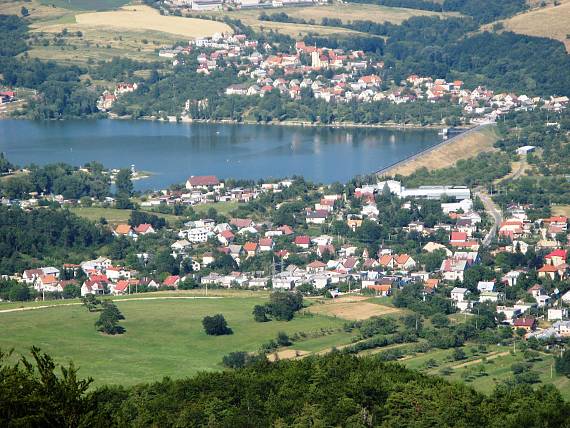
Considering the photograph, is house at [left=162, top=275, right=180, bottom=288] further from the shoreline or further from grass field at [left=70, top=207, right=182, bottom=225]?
the shoreline

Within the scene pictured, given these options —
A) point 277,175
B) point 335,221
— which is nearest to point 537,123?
point 277,175

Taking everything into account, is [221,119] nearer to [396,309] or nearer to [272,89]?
[272,89]

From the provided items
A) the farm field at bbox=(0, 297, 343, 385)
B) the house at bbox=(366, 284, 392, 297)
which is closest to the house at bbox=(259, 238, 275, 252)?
the house at bbox=(366, 284, 392, 297)

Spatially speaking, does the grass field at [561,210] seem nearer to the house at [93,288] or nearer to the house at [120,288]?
the house at [120,288]

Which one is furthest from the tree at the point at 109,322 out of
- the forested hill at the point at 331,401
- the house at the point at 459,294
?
the house at the point at 459,294

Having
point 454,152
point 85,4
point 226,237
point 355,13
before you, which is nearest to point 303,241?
point 226,237
